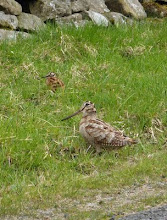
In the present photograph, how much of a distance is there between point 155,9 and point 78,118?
756cm

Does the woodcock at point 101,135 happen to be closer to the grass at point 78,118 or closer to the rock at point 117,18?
the grass at point 78,118

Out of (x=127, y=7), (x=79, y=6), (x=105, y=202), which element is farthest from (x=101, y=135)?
(x=127, y=7)

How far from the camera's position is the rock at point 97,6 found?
16.4 meters

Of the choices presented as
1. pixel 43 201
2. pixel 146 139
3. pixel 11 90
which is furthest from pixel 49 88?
pixel 43 201

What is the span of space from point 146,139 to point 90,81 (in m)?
2.16

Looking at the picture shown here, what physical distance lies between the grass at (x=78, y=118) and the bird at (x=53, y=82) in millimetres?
106

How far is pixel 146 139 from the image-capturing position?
1095 cm

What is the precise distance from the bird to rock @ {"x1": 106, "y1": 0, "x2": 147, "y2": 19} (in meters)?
5.17

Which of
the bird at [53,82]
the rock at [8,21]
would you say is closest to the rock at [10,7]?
the rock at [8,21]

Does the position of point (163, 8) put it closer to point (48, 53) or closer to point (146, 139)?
point (48, 53)

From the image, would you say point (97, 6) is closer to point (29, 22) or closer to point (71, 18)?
point (71, 18)

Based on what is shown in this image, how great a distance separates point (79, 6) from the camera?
1608 centimetres

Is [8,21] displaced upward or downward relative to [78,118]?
upward

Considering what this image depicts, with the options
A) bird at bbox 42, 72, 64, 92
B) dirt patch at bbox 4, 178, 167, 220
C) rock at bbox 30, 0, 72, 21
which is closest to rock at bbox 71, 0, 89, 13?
rock at bbox 30, 0, 72, 21
